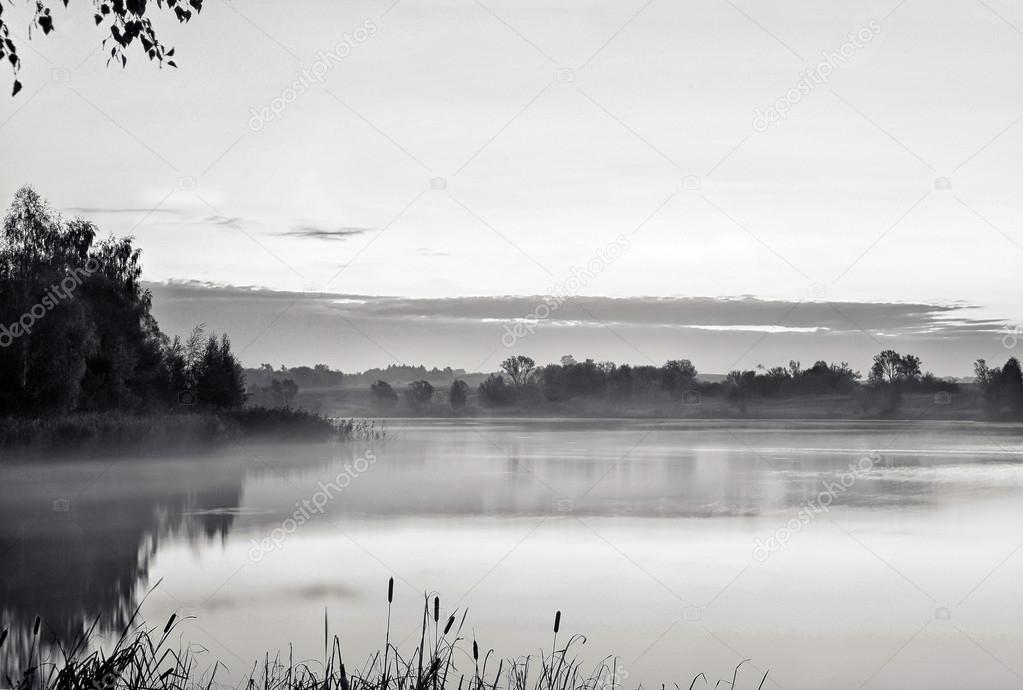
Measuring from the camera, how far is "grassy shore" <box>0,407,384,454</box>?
2744 cm

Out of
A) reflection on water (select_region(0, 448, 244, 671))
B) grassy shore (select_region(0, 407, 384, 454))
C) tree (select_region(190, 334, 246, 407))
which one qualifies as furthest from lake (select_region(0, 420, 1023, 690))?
tree (select_region(190, 334, 246, 407))

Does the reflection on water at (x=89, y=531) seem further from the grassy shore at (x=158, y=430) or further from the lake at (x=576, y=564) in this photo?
the grassy shore at (x=158, y=430)

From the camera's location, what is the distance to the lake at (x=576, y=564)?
843 centimetres

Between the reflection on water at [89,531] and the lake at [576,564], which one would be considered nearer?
the lake at [576,564]

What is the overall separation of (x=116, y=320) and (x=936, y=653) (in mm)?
34104

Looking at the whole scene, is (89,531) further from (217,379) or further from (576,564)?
(217,379)

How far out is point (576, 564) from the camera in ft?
40.4

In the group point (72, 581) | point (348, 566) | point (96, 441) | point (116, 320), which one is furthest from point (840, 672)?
point (116, 320)

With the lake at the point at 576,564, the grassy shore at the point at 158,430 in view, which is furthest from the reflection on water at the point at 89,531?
the grassy shore at the point at 158,430

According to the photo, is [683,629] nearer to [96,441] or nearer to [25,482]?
[25,482]

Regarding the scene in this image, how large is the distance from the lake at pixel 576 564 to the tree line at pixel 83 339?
619cm

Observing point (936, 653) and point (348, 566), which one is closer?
point (936, 653)

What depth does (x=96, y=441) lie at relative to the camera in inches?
1130

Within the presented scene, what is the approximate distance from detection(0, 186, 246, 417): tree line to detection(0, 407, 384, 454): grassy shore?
110 cm
